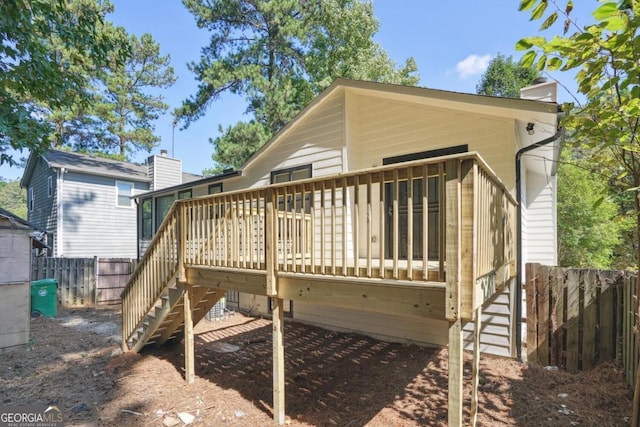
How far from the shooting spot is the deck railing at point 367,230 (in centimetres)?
265

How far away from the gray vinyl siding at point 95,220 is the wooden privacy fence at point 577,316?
56.8ft

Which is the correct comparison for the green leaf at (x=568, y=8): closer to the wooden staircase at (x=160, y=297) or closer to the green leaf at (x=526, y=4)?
the green leaf at (x=526, y=4)

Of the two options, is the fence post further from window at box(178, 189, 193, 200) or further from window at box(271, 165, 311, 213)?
window at box(271, 165, 311, 213)

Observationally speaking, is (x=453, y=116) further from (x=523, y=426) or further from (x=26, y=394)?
(x=26, y=394)

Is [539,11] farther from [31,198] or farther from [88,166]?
[31,198]

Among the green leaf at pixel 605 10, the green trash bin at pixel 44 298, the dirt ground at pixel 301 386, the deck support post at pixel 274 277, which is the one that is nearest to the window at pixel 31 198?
the green trash bin at pixel 44 298

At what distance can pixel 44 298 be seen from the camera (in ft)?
30.3

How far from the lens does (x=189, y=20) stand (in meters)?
16.6

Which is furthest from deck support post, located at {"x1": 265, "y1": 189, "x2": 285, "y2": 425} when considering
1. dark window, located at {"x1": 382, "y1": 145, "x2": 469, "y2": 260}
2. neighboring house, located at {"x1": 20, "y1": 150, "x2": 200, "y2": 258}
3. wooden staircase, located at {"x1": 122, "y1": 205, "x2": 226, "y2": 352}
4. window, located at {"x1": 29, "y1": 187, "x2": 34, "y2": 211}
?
window, located at {"x1": 29, "y1": 187, "x2": 34, "y2": 211}

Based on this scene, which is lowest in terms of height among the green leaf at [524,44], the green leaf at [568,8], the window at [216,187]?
the green leaf at [524,44]

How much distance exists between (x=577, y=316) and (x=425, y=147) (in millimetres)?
3678

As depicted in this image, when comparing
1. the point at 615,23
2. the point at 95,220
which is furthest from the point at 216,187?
the point at 615,23

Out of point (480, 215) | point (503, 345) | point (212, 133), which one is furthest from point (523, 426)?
point (212, 133)

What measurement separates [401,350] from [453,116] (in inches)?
175
